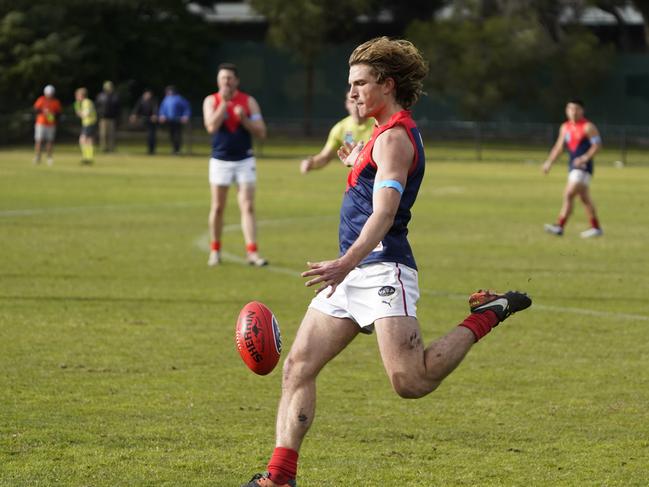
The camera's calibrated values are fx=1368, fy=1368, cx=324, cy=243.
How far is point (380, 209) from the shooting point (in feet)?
20.2

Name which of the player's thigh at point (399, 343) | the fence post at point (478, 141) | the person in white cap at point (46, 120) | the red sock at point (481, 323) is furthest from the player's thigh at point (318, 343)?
the fence post at point (478, 141)

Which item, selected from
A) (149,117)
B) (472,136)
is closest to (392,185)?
(149,117)

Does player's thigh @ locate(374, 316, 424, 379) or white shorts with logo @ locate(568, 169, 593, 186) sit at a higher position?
player's thigh @ locate(374, 316, 424, 379)

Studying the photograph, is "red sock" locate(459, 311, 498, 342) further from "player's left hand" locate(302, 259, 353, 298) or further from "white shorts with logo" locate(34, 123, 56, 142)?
"white shorts with logo" locate(34, 123, 56, 142)

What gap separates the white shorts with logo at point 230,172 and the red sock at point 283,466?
9735 millimetres

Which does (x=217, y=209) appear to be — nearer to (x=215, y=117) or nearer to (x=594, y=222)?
(x=215, y=117)

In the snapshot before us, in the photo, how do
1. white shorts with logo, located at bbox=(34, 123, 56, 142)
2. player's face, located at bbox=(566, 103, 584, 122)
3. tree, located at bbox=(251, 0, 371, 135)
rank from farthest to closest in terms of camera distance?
1. tree, located at bbox=(251, 0, 371, 135)
2. white shorts with logo, located at bbox=(34, 123, 56, 142)
3. player's face, located at bbox=(566, 103, 584, 122)

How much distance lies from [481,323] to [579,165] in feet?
47.1

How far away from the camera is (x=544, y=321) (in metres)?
12.2

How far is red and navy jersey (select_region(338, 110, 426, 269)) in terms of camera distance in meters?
6.43

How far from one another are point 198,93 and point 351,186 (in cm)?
5884

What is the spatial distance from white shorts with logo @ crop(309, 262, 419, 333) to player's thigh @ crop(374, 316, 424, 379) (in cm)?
3

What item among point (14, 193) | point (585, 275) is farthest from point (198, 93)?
point (585, 275)

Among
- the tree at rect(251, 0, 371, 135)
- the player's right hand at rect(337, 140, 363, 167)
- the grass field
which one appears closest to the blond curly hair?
the player's right hand at rect(337, 140, 363, 167)
